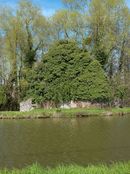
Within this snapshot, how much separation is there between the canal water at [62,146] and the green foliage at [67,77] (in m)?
23.1

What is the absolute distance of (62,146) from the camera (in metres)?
20.8

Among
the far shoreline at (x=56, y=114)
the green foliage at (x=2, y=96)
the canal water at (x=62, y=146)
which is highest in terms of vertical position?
the green foliage at (x=2, y=96)

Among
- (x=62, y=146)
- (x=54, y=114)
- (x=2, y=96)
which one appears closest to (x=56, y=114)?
(x=54, y=114)

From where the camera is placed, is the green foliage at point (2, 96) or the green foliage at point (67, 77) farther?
the green foliage at point (67, 77)

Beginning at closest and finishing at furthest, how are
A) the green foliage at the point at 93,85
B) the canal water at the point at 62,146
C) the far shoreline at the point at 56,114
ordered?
the canal water at the point at 62,146 → the far shoreline at the point at 56,114 → the green foliage at the point at 93,85

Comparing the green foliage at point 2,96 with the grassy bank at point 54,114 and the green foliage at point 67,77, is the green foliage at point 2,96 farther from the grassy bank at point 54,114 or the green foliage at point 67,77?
the grassy bank at point 54,114

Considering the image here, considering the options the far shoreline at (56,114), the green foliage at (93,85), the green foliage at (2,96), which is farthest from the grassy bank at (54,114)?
the green foliage at (2,96)

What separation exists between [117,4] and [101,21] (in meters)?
3.17

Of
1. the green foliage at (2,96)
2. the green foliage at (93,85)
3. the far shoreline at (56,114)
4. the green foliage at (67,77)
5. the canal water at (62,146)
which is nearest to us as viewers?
the canal water at (62,146)

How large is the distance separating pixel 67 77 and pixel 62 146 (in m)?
32.5

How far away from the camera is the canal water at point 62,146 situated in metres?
16.7

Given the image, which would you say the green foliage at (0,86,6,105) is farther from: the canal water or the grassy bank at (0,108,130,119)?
the canal water

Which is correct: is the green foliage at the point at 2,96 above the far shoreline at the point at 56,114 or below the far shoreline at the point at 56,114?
above

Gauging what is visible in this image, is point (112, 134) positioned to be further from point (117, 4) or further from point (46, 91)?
point (117, 4)
